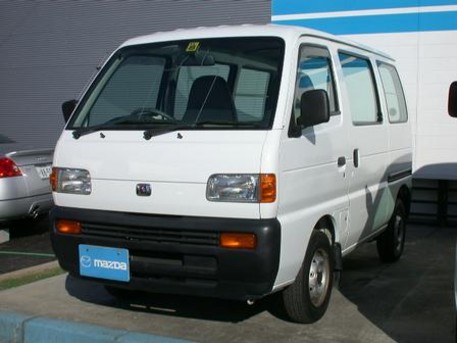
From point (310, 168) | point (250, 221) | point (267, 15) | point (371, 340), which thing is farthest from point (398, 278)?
point (267, 15)

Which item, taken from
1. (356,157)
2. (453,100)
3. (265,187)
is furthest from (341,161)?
(265,187)

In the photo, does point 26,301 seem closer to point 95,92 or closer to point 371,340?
point 95,92

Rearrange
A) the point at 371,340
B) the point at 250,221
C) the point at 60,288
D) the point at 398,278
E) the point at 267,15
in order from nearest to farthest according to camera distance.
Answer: the point at 250,221
the point at 371,340
the point at 60,288
the point at 398,278
the point at 267,15

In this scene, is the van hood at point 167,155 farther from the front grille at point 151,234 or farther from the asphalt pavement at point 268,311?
the asphalt pavement at point 268,311

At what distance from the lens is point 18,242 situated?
317 inches

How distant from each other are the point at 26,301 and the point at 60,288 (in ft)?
1.48

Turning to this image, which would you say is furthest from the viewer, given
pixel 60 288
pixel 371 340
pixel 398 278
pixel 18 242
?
pixel 18 242

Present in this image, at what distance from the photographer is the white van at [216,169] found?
153 inches

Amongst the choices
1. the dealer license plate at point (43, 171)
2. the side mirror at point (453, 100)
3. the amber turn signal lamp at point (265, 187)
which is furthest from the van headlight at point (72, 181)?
the dealer license plate at point (43, 171)

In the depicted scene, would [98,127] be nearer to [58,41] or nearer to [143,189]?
→ [143,189]

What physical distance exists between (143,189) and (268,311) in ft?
4.86

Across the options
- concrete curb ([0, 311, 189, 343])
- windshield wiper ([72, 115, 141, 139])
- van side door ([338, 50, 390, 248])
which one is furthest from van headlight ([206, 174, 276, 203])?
van side door ([338, 50, 390, 248])

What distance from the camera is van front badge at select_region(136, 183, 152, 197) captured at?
160 inches

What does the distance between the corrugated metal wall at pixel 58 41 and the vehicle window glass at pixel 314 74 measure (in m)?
5.99
